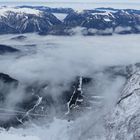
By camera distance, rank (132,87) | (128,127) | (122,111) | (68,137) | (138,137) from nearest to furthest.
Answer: (138,137)
(128,127)
(122,111)
(132,87)
(68,137)

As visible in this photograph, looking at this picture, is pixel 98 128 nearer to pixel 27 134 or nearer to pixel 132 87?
pixel 132 87

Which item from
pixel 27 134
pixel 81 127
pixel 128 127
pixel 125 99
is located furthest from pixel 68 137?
pixel 128 127

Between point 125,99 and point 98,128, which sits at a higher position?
point 125,99

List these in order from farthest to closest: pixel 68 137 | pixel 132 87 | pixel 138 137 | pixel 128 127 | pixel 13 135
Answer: pixel 13 135, pixel 68 137, pixel 132 87, pixel 128 127, pixel 138 137

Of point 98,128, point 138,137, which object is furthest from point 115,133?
point 98,128

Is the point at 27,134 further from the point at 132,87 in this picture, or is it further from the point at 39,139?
the point at 132,87

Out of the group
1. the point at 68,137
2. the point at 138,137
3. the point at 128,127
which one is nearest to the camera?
the point at 138,137

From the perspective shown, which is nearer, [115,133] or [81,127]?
[115,133]

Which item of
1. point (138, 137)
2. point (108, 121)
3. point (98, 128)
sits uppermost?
point (138, 137)

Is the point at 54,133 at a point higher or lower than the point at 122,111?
lower
